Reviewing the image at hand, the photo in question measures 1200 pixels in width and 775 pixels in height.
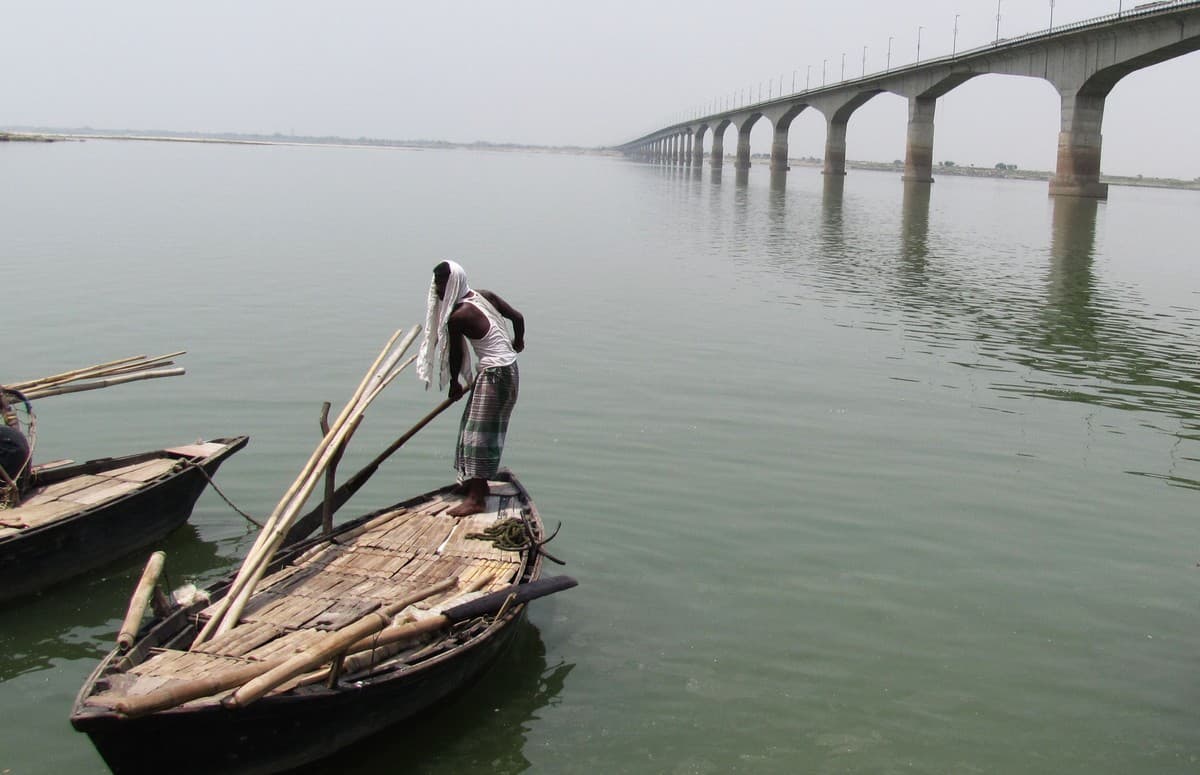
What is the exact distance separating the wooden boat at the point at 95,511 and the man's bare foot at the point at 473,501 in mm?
2198

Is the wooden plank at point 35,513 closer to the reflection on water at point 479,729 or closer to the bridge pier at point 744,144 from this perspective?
the reflection on water at point 479,729

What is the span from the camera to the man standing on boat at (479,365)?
7863 millimetres

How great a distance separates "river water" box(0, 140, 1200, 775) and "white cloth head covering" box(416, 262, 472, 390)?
1686 millimetres

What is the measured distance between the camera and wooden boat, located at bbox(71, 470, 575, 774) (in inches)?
185

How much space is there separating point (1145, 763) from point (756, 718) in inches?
81.9

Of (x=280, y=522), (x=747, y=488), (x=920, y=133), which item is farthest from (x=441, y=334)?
(x=920, y=133)

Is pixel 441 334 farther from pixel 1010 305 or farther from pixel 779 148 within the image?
pixel 779 148

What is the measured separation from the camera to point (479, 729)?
5996 millimetres

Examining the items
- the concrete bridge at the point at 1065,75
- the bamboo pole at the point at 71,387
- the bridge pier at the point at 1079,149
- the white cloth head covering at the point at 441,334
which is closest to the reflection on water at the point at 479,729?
the white cloth head covering at the point at 441,334

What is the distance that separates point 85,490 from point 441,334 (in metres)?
2.85

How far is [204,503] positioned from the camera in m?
9.23

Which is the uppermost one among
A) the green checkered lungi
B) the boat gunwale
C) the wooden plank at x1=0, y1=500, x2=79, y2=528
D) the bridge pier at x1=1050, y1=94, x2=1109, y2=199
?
the bridge pier at x1=1050, y1=94, x2=1109, y2=199

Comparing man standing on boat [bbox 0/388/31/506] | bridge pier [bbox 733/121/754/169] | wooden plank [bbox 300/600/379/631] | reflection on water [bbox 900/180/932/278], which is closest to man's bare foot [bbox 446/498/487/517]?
wooden plank [bbox 300/600/379/631]

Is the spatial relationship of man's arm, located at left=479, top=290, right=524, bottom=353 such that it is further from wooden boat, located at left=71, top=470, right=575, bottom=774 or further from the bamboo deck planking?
the bamboo deck planking
